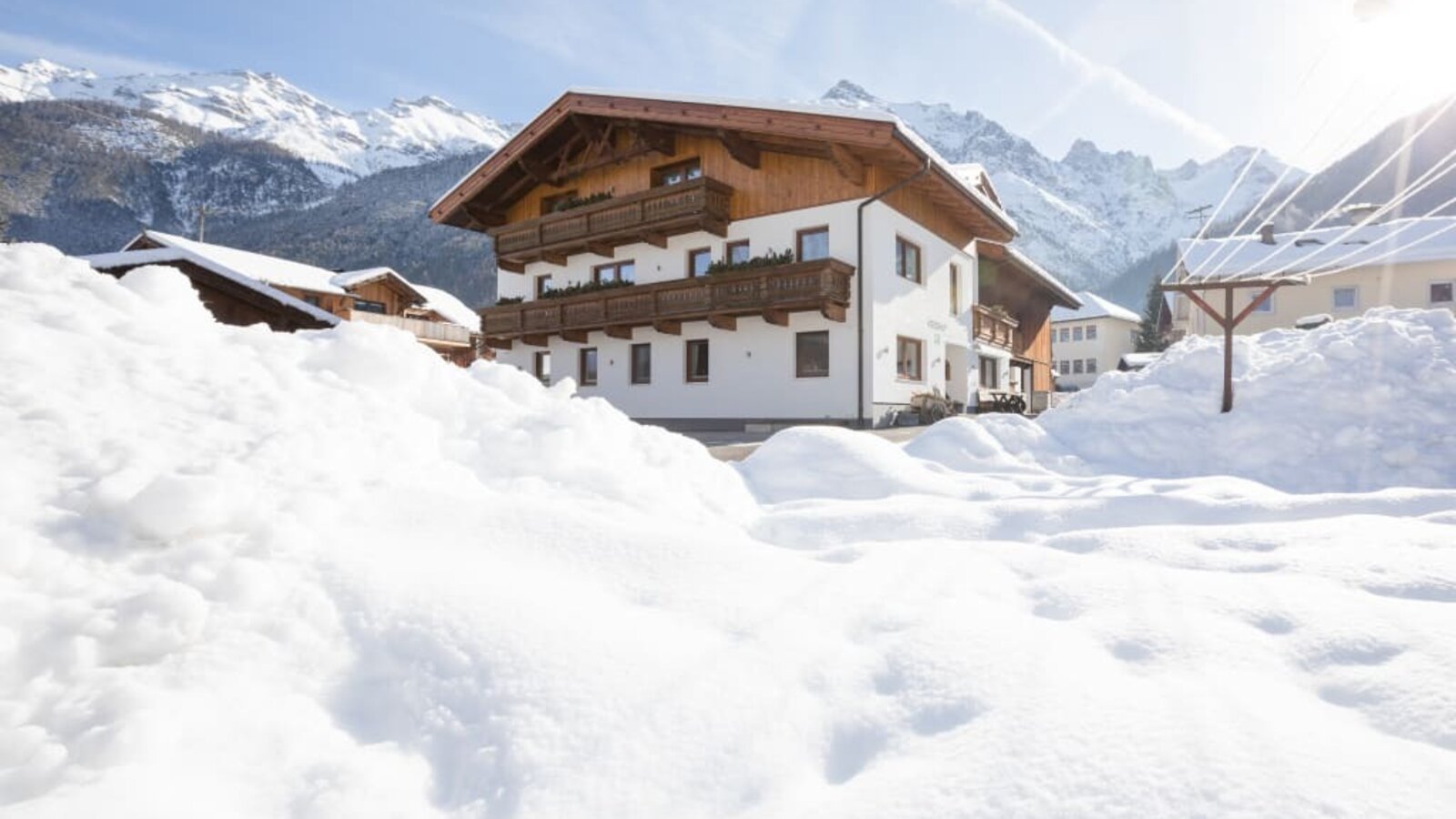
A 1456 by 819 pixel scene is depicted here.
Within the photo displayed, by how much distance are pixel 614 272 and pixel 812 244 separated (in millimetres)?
6507

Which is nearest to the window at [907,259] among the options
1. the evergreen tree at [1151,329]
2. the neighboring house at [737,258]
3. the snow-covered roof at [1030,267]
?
the neighboring house at [737,258]

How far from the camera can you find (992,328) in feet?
71.5

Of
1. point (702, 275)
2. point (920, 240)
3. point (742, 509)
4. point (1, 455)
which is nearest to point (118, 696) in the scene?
point (1, 455)

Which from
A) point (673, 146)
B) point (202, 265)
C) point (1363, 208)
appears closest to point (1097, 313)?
point (1363, 208)

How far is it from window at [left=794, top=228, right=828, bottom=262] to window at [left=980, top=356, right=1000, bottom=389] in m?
8.46

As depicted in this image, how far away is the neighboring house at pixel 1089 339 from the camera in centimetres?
5784

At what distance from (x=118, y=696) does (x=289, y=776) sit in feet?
1.75

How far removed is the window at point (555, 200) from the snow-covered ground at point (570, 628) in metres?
17.9

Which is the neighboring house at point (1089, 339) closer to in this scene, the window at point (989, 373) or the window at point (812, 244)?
the window at point (989, 373)

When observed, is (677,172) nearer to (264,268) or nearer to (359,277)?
(359,277)

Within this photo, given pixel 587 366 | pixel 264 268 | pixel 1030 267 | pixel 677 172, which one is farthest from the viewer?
pixel 264 268

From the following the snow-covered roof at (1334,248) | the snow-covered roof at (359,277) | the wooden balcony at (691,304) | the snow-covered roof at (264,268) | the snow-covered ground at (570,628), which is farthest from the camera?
the snow-covered roof at (359,277)

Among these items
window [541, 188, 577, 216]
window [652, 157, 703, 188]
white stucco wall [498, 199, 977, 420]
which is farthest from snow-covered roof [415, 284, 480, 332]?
window [652, 157, 703, 188]

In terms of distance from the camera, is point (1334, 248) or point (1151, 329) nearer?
point (1334, 248)
